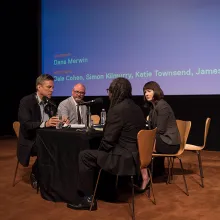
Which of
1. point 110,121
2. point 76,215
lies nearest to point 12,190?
point 76,215

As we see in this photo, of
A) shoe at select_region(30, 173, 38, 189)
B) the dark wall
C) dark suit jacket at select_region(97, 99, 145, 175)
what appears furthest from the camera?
the dark wall

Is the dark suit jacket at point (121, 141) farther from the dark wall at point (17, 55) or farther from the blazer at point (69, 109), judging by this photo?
the dark wall at point (17, 55)

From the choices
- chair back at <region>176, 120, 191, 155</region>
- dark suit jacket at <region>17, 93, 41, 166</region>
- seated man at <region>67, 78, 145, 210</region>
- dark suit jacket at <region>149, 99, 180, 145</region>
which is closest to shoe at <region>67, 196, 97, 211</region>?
seated man at <region>67, 78, 145, 210</region>

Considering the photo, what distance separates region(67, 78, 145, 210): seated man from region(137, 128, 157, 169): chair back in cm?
5

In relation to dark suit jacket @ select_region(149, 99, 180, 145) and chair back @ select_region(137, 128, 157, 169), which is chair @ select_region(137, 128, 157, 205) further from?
dark suit jacket @ select_region(149, 99, 180, 145)

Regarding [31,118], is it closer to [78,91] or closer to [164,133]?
[78,91]

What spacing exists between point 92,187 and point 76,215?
0.88ft

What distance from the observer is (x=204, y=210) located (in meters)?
2.99

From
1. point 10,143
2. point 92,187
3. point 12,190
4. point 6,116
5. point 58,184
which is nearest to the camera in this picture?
point 92,187

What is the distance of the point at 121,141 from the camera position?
9.39ft

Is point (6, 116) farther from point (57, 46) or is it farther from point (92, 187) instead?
point (92, 187)

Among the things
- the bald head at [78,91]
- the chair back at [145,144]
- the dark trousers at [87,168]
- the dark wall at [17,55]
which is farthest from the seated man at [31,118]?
the dark wall at [17,55]

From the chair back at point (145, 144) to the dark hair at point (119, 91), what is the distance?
335 millimetres

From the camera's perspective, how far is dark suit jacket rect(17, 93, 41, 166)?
3.50m
